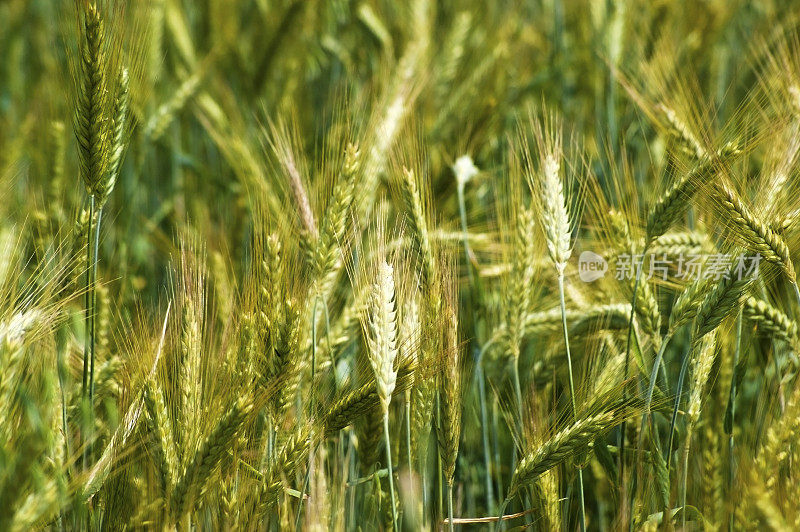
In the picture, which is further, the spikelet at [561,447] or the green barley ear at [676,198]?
the green barley ear at [676,198]

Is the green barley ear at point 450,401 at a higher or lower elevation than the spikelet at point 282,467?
higher

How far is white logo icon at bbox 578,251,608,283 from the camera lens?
5.04 feet

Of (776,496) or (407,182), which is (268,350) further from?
(776,496)

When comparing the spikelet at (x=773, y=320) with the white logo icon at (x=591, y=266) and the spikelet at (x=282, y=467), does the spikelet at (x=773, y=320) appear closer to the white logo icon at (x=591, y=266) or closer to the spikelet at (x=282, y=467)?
the white logo icon at (x=591, y=266)

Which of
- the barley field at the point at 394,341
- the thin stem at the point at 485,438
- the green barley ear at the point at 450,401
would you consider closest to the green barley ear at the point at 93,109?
the barley field at the point at 394,341

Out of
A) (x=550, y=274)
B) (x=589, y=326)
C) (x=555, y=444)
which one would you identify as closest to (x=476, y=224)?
(x=550, y=274)

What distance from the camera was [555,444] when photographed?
1.08 meters

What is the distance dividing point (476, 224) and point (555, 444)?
41.3 inches

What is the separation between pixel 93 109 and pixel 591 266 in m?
0.98

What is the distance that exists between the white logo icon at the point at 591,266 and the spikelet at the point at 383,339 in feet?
2.02

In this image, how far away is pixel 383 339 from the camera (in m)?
1.05

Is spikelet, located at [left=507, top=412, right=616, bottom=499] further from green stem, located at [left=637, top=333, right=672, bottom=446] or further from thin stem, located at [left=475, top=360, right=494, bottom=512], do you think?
thin stem, located at [left=475, top=360, right=494, bottom=512]

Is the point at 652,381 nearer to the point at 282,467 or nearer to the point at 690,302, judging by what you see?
the point at 690,302

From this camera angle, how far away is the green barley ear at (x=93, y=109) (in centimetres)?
112
